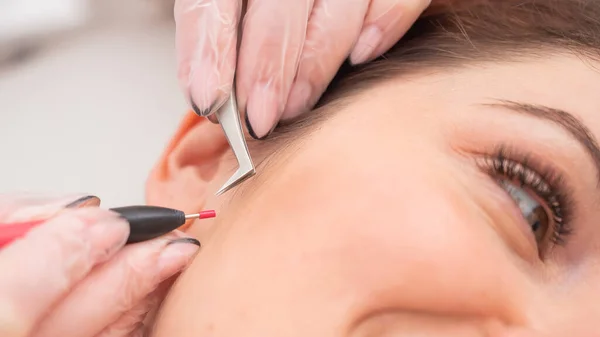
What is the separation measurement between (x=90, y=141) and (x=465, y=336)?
1.28 m

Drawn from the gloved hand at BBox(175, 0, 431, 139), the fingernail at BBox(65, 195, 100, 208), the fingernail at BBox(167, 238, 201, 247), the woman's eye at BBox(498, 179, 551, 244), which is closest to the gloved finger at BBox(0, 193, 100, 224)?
the fingernail at BBox(65, 195, 100, 208)

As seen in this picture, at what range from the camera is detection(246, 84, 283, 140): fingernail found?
988 millimetres

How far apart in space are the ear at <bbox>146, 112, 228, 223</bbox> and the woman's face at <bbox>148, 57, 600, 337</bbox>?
0.49 ft

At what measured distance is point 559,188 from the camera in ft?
2.87

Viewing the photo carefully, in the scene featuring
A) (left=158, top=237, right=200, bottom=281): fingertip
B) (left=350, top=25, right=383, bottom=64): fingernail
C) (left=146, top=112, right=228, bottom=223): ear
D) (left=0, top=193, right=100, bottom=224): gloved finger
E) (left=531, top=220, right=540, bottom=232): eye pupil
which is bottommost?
(left=531, top=220, right=540, bottom=232): eye pupil

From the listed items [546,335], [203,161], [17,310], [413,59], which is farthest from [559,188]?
[17,310]

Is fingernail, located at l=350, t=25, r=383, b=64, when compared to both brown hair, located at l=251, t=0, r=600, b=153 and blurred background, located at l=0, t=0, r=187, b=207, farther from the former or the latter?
blurred background, located at l=0, t=0, r=187, b=207

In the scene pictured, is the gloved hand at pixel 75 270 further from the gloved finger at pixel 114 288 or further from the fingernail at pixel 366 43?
the fingernail at pixel 366 43

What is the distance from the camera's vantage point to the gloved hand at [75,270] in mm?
750

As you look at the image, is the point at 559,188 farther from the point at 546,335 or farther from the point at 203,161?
the point at 203,161

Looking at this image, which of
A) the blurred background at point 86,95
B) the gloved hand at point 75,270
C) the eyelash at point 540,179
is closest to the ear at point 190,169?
the gloved hand at point 75,270

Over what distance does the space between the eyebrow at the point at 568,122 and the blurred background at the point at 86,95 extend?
1.11m

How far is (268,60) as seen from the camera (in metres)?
1.00

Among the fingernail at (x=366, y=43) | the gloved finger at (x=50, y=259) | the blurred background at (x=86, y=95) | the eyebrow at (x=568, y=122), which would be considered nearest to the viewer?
the gloved finger at (x=50, y=259)
